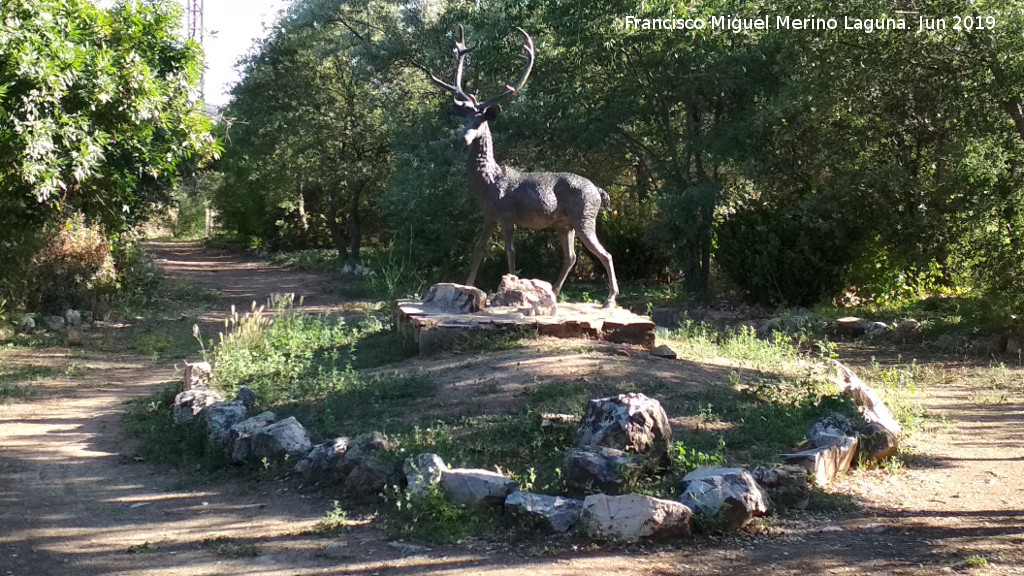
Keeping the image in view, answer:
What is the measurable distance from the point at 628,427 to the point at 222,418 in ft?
10.5

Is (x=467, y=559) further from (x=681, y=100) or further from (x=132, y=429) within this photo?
(x=681, y=100)

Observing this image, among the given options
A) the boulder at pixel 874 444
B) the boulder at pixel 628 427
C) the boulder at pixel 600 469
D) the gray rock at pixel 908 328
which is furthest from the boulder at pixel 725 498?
the gray rock at pixel 908 328

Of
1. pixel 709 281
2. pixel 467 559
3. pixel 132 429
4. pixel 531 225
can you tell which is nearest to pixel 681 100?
pixel 709 281

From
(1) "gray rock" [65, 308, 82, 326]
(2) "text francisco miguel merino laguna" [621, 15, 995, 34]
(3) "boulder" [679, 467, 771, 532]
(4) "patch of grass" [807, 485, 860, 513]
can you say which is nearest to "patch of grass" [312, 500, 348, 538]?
(3) "boulder" [679, 467, 771, 532]

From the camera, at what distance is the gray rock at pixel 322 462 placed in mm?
5859

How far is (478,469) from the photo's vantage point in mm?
5477

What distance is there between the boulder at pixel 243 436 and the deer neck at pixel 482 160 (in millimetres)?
3896

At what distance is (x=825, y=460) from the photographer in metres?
5.69

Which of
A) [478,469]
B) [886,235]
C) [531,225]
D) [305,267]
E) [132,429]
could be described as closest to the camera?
[478,469]

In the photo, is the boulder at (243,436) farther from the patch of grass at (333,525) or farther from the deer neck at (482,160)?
the deer neck at (482,160)

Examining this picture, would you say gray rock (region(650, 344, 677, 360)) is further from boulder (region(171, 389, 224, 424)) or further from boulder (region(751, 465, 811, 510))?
boulder (region(171, 389, 224, 424))

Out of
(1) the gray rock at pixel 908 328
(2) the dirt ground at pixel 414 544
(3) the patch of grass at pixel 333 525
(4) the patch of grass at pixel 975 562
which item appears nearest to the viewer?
(4) the patch of grass at pixel 975 562

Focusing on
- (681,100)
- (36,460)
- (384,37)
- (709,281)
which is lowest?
(36,460)

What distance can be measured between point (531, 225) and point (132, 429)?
178 inches
